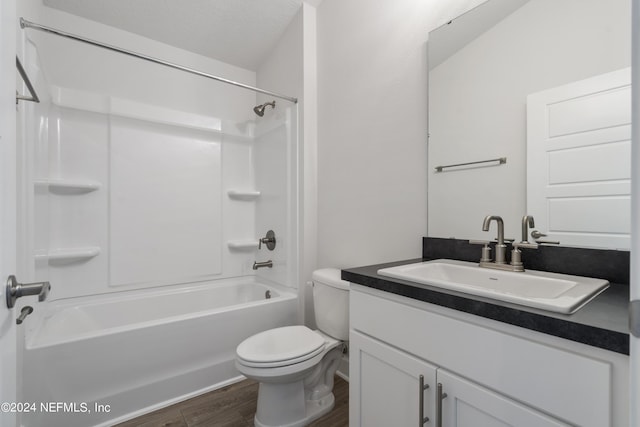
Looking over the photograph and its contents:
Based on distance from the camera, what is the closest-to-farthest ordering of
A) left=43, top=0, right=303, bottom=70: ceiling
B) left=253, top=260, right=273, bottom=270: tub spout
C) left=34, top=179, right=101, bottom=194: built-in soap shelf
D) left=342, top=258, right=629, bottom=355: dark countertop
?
1. left=342, top=258, right=629, bottom=355: dark countertop
2. left=34, top=179, right=101, bottom=194: built-in soap shelf
3. left=43, top=0, right=303, bottom=70: ceiling
4. left=253, top=260, right=273, bottom=270: tub spout

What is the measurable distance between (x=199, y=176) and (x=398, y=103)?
1780 mm

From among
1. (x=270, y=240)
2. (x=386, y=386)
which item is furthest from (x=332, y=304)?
(x=270, y=240)

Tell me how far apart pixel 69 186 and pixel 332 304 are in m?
1.91

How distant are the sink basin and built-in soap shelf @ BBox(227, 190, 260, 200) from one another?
1.86 meters

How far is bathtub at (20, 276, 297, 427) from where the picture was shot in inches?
53.5

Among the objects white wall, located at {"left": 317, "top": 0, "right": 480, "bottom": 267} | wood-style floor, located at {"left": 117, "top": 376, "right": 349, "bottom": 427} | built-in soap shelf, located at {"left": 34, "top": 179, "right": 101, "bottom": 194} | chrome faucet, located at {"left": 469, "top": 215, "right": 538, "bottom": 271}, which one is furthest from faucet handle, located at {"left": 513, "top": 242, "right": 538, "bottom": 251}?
built-in soap shelf, located at {"left": 34, "top": 179, "right": 101, "bottom": 194}

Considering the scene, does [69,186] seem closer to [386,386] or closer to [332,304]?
[332,304]

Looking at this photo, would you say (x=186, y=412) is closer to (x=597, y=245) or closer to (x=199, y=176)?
(x=199, y=176)

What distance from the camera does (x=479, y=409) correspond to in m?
0.75

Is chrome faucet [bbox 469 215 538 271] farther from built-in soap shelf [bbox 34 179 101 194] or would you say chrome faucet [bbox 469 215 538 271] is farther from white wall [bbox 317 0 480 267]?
built-in soap shelf [bbox 34 179 101 194]

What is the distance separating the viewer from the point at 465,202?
4.33 feet

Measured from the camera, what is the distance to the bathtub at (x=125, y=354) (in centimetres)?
136

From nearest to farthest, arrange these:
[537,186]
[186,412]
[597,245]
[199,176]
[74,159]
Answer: [597,245]
[537,186]
[186,412]
[74,159]
[199,176]

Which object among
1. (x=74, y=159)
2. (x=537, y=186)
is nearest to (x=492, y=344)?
(x=537, y=186)
